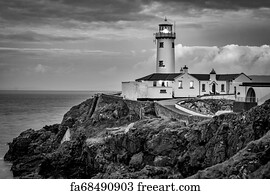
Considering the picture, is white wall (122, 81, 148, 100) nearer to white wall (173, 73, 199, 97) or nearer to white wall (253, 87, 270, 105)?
white wall (173, 73, 199, 97)

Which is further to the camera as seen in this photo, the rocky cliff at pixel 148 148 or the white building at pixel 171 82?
the white building at pixel 171 82

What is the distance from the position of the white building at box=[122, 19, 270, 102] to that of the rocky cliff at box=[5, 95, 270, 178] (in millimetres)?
1344

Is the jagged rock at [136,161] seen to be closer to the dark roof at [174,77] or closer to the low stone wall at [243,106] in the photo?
the low stone wall at [243,106]

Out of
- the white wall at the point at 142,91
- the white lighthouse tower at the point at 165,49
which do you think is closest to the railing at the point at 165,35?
the white lighthouse tower at the point at 165,49

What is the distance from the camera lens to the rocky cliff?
→ 7168 millimetres

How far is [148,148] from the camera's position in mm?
10297

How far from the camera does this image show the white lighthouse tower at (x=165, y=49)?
16578 mm

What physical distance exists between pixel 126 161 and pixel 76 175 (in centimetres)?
110

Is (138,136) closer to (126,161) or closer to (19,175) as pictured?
(126,161)

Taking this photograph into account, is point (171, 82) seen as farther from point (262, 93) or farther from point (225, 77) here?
point (262, 93)

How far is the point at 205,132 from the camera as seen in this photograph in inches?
380

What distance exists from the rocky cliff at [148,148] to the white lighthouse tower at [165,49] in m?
2.55

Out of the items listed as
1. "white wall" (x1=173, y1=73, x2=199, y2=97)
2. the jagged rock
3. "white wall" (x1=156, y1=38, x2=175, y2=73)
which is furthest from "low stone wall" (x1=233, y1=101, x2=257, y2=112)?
"white wall" (x1=156, y1=38, x2=175, y2=73)
